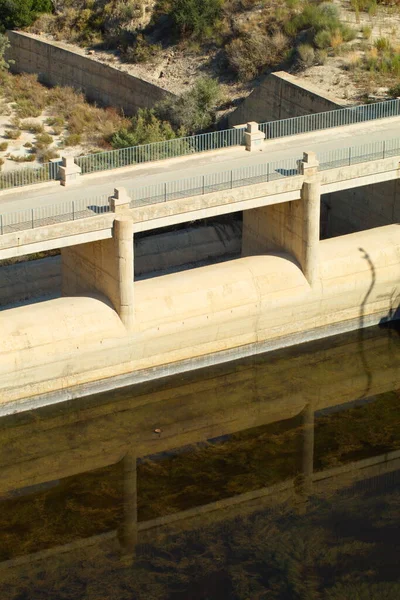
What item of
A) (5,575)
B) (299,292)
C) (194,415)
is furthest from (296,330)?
(5,575)

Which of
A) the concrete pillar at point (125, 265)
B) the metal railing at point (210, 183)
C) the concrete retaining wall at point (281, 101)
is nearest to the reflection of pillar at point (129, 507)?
the concrete pillar at point (125, 265)

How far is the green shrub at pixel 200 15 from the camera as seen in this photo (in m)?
56.0

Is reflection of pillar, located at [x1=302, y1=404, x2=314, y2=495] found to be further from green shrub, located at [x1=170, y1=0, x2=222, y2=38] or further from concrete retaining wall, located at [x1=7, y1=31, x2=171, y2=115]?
green shrub, located at [x1=170, y1=0, x2=222, y2=38]

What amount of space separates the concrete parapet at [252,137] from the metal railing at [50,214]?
6.18 m

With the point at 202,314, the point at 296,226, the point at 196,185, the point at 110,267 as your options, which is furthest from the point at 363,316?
the point at 110,267

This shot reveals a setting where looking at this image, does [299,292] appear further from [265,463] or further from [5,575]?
[5,575]

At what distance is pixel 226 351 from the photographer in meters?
38.6

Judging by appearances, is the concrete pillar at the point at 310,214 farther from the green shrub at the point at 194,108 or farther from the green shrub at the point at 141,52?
the green shrub at the point at 141,52

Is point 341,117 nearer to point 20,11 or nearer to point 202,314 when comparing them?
point 202,314

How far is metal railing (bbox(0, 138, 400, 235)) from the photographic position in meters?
35.0

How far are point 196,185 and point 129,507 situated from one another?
10.1 meters

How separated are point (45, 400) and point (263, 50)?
73.7 feet

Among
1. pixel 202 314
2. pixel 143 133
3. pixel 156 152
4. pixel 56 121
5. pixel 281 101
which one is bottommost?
pixel 202 314

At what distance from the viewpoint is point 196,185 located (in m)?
37.5
